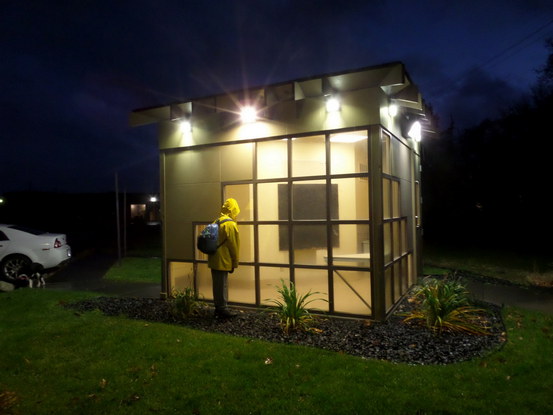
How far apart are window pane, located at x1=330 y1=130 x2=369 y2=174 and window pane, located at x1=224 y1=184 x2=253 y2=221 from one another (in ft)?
5.20

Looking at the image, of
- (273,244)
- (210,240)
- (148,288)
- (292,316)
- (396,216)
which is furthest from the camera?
(148,288)

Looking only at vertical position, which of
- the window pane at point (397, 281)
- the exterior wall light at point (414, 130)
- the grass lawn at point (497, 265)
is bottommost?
the grass lawn at point (497, 265)

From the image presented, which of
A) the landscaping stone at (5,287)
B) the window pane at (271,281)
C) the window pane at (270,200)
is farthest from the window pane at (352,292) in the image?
the landscaping stone at (5,287)

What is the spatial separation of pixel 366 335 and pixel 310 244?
174cm

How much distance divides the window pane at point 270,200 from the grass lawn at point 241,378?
222cm

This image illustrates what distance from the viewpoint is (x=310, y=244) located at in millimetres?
6625

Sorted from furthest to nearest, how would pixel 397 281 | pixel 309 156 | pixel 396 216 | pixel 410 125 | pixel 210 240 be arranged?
pixel 410 125 < pixel 396 216 < pixel 397 281 < pixel 309 156 < pixel 210 240

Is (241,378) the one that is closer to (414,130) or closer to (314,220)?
(314,220)

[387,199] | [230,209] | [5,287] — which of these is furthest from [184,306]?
[5,287]

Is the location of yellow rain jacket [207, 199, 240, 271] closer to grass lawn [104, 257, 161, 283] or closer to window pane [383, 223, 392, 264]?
window pane [383, 223, 392, 264]

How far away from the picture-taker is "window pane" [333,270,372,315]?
630cm

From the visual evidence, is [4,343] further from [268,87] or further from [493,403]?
[493,403]

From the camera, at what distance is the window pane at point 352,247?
629 centimetres

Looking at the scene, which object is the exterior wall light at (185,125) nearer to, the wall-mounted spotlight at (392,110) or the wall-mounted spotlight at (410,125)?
the wall-mounted spotlight at (392,110)
